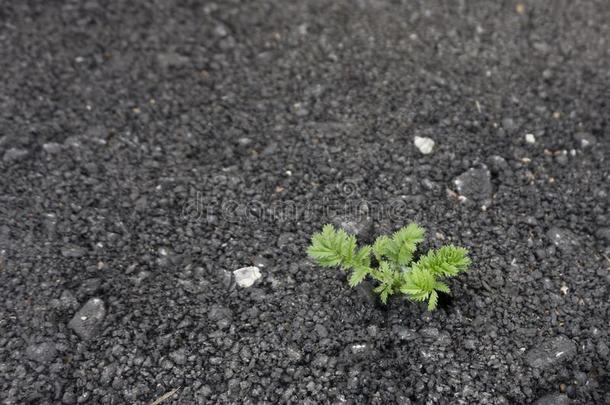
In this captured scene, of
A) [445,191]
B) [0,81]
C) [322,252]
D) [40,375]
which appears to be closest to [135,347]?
[40,375]

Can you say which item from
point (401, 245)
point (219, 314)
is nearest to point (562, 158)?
point (401, 245)

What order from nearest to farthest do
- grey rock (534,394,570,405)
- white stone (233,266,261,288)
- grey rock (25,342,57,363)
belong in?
grey rock (534,394,570,405) < grey rock (25,342,57,363) < white stone (233,266,261,288)

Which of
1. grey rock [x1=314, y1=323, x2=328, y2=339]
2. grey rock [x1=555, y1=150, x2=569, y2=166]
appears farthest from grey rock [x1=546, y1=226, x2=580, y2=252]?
grey rock [x1=314, y1=323, x2=328, y2=339]

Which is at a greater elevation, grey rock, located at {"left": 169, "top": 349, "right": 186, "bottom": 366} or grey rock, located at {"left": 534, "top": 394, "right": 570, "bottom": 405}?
grey rock, located at {"left": 169, "top": 349, "right": 186, "bottom": 366}

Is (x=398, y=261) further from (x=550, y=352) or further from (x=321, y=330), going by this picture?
(x=550, y=352)

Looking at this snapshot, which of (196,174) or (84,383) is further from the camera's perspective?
(196,174)

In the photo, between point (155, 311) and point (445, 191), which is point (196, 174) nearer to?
point (155, 311)

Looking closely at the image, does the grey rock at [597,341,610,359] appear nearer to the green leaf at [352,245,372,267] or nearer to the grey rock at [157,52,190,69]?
the green leaf at [352,245,372,267]
